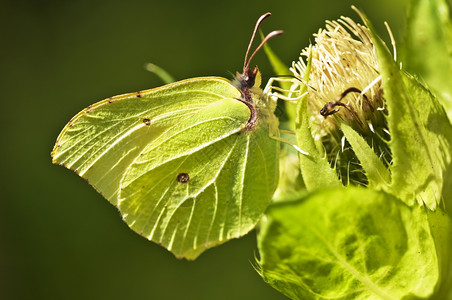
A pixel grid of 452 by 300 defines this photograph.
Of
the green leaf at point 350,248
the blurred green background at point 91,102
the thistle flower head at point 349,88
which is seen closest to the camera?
the green leaf at point 350,248

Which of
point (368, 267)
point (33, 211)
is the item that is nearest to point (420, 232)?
point (368, 267)

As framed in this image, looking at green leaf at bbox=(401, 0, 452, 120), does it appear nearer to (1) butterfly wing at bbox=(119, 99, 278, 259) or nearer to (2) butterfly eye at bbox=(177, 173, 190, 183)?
(1) butterfly wing at bbox=(119, 99, 278, 259)

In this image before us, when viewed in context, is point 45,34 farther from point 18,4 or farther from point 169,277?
point 169,277

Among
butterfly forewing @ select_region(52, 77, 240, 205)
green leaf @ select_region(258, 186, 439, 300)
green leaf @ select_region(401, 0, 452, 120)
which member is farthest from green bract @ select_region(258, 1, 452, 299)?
butterfly forewing @ select_region(52, 77, 240, 205)

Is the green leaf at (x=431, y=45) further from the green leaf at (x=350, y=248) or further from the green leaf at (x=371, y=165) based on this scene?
the green leaf at (x=350, y=248)

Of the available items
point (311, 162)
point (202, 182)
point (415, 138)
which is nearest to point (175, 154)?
point (202, 182)

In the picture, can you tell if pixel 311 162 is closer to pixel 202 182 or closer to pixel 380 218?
pixel 380 218

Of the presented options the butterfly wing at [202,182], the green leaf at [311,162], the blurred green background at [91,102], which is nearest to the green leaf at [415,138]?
the green leaf at [311,162]
